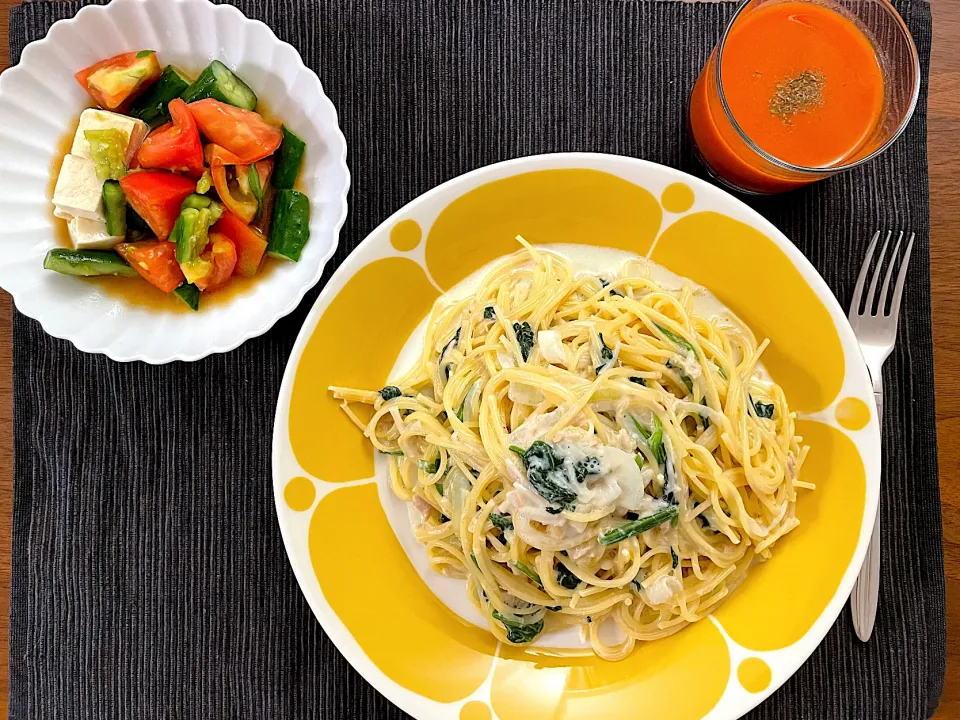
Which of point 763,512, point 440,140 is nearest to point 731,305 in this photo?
point 763,512

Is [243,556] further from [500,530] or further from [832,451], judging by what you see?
[832,451]

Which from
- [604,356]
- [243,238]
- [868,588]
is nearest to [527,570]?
[604,356]

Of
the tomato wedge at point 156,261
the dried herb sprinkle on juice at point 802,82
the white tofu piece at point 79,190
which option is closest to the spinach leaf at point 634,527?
the dried herb sprinkle on juice at point 802,82

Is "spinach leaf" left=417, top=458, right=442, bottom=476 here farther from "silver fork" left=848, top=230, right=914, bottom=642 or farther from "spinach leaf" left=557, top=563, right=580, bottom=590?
"silver fork" left=848, top=230, right=914, bottom=642

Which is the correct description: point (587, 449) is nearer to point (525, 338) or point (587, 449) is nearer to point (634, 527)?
point (634, 527)

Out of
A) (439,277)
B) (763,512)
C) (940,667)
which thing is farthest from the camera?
(940,667)

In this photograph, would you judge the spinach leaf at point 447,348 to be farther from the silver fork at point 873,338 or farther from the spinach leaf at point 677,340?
the silver fork at point 873,338

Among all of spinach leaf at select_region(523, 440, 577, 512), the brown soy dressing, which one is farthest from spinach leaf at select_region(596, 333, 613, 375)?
the brown soy dressing
